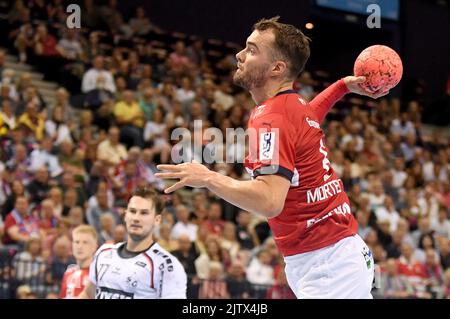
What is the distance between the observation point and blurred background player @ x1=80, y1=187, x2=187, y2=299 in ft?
22.2

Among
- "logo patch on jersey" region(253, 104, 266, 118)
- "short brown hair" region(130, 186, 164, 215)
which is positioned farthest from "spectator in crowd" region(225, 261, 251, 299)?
"logo patch on jersey" region(253, 104, 266, 118)

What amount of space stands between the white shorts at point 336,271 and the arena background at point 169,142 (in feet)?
18.6

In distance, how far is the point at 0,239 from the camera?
10.6m

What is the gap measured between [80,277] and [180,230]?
154 inches

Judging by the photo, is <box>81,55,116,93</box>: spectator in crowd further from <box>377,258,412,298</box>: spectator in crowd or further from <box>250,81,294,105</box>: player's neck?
<box>250,81,294,105</box>: player's neck

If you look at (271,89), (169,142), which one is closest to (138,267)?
(271,89)

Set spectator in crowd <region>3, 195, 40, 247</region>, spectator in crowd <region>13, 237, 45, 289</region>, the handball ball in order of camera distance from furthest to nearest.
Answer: spectator in crowd <region>3, 195, 40, 247</region> → spectator in crowd <region>13, 237, 45, 289</region> → the handball ball

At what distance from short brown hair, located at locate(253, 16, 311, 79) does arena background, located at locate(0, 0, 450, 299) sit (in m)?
5.97

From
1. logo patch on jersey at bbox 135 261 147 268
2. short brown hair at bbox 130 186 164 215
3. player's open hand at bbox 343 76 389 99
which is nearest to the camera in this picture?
player's open hand at bbox 343 76 389 99

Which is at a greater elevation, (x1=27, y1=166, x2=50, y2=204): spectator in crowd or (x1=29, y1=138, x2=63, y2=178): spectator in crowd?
(x1=29, y1=138, x2=63, y2=178): spectator in crowd

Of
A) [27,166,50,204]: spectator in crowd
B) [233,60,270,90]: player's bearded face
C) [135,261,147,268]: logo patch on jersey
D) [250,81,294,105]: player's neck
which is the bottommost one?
[135,261,147,268]: logo patch on jersey

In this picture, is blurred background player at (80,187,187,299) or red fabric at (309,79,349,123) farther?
blurred background player at (80,187,187,299)

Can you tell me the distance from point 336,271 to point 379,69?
148 cm

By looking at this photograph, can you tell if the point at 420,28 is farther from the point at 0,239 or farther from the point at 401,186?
the point at 0,239
